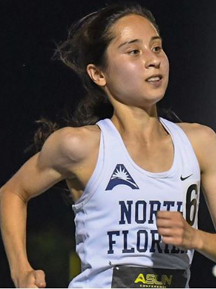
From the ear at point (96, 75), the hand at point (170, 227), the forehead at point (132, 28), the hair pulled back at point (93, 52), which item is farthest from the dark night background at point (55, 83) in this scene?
the hand at point (170, 227)

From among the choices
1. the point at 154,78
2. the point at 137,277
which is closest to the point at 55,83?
the point at 154,78

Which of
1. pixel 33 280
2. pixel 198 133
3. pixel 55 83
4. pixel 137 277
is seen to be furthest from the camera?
pixel 55 83

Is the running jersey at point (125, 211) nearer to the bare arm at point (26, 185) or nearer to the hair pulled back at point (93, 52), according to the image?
the bare arm at point (26, 185)

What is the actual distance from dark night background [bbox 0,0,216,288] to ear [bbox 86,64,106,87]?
96cm

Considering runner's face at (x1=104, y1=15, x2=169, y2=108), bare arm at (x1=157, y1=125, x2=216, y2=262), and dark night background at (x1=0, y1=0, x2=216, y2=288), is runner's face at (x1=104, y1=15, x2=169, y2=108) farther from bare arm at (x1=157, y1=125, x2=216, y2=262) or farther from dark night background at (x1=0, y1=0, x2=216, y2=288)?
dark night background at (x1=0, y1=0, x2=216, y2=288)

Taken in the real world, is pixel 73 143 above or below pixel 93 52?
below

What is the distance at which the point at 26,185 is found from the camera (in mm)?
2943

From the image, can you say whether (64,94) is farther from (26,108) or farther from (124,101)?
(124,101)

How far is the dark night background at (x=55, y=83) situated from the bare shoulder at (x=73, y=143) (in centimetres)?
121

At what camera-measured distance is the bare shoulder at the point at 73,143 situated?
283 cm

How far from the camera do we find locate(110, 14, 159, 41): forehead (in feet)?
9.68

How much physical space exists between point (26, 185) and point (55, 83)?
125 cm

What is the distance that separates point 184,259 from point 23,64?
1580mm

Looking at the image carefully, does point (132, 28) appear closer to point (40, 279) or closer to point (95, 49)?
point (95, 49)
